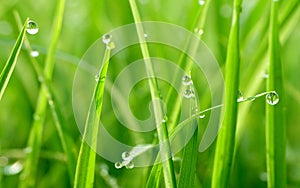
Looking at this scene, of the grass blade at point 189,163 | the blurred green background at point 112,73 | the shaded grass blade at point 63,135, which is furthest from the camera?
the blurred green background at point 112,73

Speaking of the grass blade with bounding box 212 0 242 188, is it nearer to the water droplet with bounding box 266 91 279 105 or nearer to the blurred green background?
the water droplet with bounding box 266 91 279 105

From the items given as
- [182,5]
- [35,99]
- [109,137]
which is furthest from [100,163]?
[182,5]

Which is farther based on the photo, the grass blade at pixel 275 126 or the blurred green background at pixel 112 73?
the blurred green background at pixel 112 73

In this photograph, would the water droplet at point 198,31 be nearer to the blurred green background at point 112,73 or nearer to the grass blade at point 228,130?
the blurred green background at point 112,73

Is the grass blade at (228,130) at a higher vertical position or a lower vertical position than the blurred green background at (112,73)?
lower

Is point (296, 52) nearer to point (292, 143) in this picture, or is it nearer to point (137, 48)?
point (292, 143)

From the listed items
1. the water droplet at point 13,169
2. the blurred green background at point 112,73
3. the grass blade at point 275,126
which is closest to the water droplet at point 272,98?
the grass blade at point 275,126

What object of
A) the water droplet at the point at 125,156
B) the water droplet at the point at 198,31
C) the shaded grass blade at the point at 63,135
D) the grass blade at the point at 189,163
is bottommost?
the grass blade at the point at 189,163

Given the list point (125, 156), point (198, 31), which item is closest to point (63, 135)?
point (125, 156)

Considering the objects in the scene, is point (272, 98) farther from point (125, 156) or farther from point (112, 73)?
point (112, 73)
